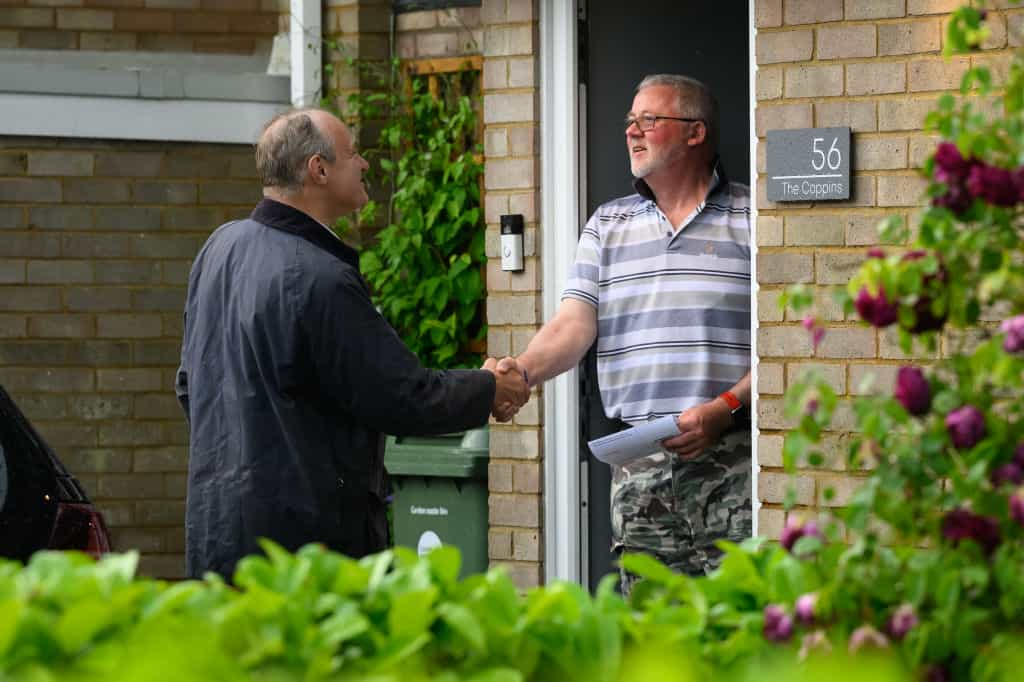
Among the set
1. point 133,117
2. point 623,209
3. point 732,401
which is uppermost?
point 133,117

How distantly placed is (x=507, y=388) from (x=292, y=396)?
2.70 feet

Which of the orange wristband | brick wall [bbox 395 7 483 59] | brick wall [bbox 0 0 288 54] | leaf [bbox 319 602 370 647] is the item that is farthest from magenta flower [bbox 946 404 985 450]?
brick wall [bbox 0 0 288 54]

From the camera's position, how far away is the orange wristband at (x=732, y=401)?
5.00 metres

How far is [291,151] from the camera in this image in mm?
4387

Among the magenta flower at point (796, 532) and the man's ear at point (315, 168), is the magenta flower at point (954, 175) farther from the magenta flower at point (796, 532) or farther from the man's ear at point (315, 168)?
the man's ear at point (315, 168)

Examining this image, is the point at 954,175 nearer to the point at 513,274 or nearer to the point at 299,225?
the point at 299,225

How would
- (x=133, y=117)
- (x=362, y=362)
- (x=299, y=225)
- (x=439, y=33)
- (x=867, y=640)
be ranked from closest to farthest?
1. (x=867, y=640)
2. (x=362, y=362)
3. (x=299, y=225)
4. (x=439, y=33)
5. (x=133, y=117)

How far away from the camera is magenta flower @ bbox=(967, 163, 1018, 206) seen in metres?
Result: 2.32

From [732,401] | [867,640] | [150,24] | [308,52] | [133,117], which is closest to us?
[867,640]

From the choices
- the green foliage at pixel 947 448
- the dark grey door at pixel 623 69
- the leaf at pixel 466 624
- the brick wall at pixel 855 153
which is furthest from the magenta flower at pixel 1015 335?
the dark grey door at pixel 623 69

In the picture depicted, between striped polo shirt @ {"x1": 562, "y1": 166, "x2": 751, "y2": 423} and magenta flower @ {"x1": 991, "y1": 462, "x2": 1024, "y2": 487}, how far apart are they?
2.72m

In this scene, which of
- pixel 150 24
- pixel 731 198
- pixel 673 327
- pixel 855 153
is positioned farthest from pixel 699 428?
pixel 150 24

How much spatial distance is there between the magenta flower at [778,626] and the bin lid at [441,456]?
11.6 ft

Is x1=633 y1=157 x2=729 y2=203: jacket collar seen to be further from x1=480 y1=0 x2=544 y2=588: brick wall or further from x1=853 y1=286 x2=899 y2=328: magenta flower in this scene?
x1=853 y1=286 x2=899 y2=328: magenta flower
